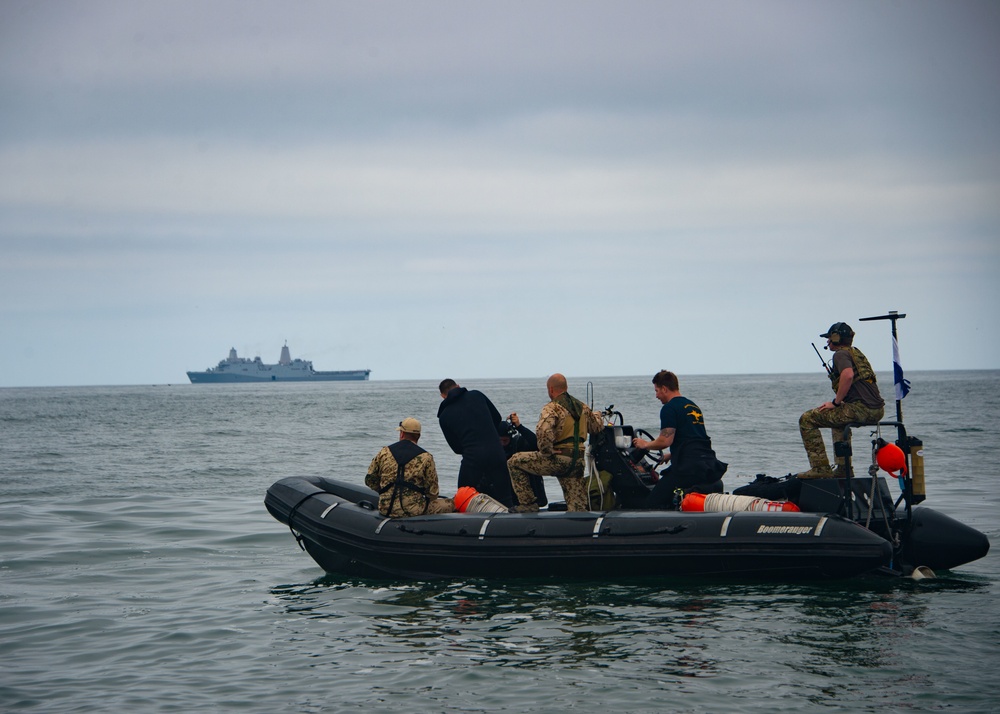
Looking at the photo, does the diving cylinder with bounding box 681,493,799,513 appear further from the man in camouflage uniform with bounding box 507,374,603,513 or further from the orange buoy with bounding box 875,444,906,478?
the man in camouflage uniform with bounding box 507,374,603,513

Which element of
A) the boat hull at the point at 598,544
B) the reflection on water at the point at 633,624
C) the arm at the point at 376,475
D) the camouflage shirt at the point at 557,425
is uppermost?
the camouflage shirt at the point at 557,425

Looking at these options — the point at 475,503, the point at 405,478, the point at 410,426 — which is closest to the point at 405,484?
the point at 405,478

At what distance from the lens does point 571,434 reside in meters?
8.57

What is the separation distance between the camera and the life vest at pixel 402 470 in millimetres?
8727

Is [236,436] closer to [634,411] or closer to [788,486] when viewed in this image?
[634,411]

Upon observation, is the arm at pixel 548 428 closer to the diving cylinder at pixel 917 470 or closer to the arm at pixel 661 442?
the arm at pixel 661 442

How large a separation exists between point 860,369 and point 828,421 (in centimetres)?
54

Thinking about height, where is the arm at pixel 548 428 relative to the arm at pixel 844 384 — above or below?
below

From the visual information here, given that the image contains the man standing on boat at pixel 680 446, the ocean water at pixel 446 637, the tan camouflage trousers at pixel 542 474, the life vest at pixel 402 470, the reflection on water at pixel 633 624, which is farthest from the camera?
the life vest at pixel 402 470

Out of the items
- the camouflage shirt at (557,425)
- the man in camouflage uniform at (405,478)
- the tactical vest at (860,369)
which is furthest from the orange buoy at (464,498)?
the tactical vest at (860,369)

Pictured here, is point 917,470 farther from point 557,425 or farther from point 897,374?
point 557,425

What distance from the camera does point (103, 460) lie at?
25141 millimetres

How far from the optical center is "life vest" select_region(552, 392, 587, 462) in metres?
8.57

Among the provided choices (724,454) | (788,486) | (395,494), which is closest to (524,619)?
(395,494)
